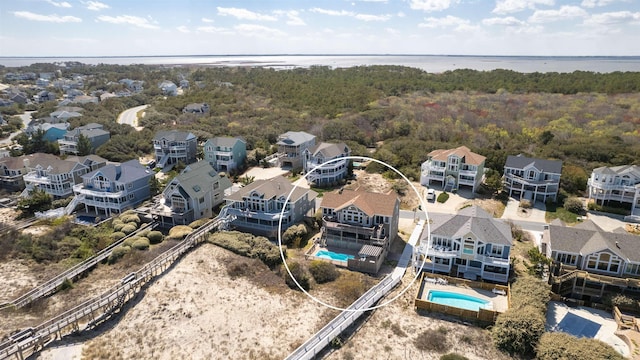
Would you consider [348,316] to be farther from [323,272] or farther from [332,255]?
[332,255]

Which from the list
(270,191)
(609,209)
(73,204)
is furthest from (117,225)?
(609,209)

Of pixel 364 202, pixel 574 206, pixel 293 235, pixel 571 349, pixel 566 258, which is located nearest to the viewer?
pixel 571 349

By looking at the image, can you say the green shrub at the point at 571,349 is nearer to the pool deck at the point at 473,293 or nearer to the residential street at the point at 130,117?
the pool deck at the point at 473,293

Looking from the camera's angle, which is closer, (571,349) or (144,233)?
(571,349)

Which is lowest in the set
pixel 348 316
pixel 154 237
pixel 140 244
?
pixel 348 316

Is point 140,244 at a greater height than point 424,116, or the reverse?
point 424,116

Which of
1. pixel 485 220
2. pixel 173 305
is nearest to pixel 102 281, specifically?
pixel 173 305

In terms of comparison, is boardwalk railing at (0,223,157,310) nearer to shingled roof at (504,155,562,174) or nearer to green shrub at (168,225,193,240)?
green shrub at (168,225,193,240)

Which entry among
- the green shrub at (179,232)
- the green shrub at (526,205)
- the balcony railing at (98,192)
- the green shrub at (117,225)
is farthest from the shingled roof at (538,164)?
the balcony railing at (98,192)
